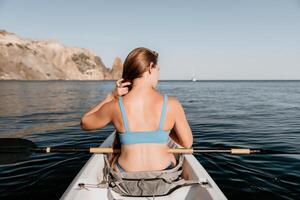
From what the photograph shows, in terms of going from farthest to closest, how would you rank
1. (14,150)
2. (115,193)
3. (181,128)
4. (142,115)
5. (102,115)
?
(14,150)
(115,193)
(181,128)
(102,115)
(142,115)

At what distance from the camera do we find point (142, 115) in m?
3.19

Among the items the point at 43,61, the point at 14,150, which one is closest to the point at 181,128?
the point at 14,150

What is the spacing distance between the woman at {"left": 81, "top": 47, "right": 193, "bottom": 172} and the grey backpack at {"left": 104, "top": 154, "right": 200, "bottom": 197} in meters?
0.09

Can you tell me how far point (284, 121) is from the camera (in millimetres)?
16922

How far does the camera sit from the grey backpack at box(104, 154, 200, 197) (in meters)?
3.52

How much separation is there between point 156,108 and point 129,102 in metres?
0.33

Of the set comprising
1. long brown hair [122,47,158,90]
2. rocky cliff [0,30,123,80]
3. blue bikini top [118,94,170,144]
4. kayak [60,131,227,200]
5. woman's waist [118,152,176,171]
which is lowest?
kayak [60,131,227,200]

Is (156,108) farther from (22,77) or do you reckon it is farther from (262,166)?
(22,77)

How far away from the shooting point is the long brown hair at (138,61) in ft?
10.7

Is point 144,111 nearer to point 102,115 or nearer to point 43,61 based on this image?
point 102,115

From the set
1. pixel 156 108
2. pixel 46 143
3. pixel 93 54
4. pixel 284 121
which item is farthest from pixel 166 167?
pixel 93 54

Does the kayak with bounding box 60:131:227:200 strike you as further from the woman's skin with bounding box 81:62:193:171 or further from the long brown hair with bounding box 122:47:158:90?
the long brown hair with bounding box 122:47:158:90

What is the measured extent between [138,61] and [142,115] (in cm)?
65

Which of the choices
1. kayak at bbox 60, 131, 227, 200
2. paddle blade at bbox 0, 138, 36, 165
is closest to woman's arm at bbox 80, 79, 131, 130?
kayak at bbox 60, 131, 227, 200
